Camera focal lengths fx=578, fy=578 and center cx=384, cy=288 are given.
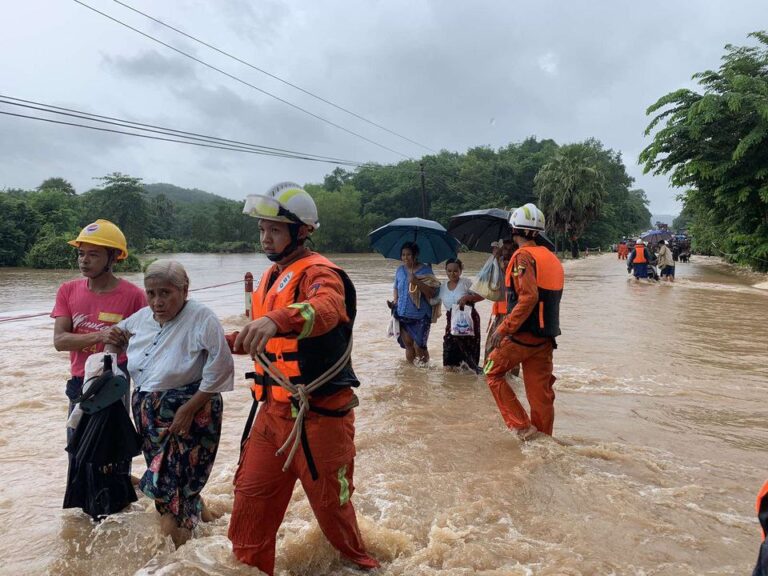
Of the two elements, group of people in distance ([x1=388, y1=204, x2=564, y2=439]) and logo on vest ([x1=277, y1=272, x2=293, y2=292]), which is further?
group of people in distance ([x1=388, y1=204, x2=564, y2=439])

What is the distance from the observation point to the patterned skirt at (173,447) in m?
2.96

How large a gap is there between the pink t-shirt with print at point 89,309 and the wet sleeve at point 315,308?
60.4 inches

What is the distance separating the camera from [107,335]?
3201 millimetres

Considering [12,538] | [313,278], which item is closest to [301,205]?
[313,278]

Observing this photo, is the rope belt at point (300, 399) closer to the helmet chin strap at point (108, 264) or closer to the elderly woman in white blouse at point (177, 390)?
the elderly woman in white blouse at point (177, 390)

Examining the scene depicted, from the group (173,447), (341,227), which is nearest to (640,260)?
(173,447)

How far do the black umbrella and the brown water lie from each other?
1.78 m

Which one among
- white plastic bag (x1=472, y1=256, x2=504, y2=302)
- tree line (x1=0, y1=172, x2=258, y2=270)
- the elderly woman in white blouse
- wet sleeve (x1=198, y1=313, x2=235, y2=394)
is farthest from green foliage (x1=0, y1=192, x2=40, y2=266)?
wet sleeve (x1=198, y1=313, x2=235, y2=394)


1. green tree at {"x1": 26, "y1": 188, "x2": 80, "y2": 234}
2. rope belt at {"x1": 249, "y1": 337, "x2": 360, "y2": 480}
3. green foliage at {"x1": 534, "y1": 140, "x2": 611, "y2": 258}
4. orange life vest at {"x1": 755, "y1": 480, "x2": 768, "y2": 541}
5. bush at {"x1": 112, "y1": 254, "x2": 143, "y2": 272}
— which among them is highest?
green foliage at {"x1": 534, "y1": 140, "x2": 611, "y2": 258}

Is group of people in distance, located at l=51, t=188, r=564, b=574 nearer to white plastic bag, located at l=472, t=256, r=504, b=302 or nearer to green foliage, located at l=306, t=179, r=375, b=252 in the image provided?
white plastic bag, located at l=472, t=256, r=504, b=302

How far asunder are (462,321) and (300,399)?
16.7 feet

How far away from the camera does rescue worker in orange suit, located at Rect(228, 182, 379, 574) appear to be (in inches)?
98.3

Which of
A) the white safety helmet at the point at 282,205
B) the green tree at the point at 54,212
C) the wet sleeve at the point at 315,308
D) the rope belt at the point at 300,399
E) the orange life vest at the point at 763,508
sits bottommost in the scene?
the rope belt at the point at 300,399

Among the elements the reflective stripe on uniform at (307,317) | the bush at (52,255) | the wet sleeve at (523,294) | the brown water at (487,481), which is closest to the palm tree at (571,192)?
the bush at (52,255)
